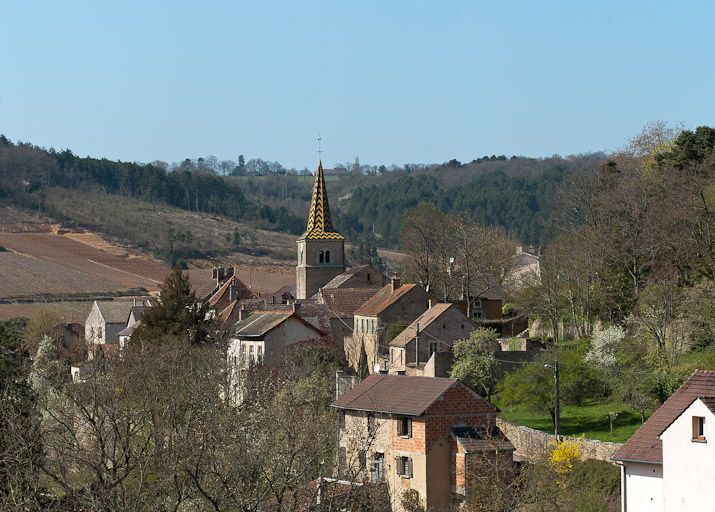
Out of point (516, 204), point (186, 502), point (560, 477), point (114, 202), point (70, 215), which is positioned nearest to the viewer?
point (186, 502)

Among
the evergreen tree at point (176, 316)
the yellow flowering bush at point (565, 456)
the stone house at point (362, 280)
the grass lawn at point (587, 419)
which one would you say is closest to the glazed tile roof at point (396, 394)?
the yellow flowering bush at point (565, 456)

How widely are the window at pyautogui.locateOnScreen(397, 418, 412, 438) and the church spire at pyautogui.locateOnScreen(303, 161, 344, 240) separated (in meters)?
43.5

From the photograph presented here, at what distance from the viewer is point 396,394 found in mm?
42531

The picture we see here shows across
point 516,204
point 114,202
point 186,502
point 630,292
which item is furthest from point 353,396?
point 516,204

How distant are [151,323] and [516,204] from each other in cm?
13018

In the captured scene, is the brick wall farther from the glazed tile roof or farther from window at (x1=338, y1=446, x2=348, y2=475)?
window at (x1=338, y1=446, x2=348, y2=475)

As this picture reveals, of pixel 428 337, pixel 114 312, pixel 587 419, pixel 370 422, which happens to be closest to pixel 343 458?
pixel 370 422

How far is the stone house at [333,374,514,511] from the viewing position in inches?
1567

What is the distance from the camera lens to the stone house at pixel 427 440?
39812 mm

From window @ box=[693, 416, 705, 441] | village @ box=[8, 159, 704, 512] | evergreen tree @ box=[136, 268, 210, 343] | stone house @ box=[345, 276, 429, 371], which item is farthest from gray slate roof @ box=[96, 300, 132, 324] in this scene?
window @ box=[693, 416, 705, 441]

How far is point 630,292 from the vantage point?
59562mm

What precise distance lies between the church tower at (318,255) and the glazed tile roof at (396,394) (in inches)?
1521

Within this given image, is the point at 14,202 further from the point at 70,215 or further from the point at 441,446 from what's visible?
the point at 441,446

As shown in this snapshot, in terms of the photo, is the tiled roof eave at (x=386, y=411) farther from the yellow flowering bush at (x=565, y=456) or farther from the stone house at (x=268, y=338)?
the stone house at (x=268, y=338)
